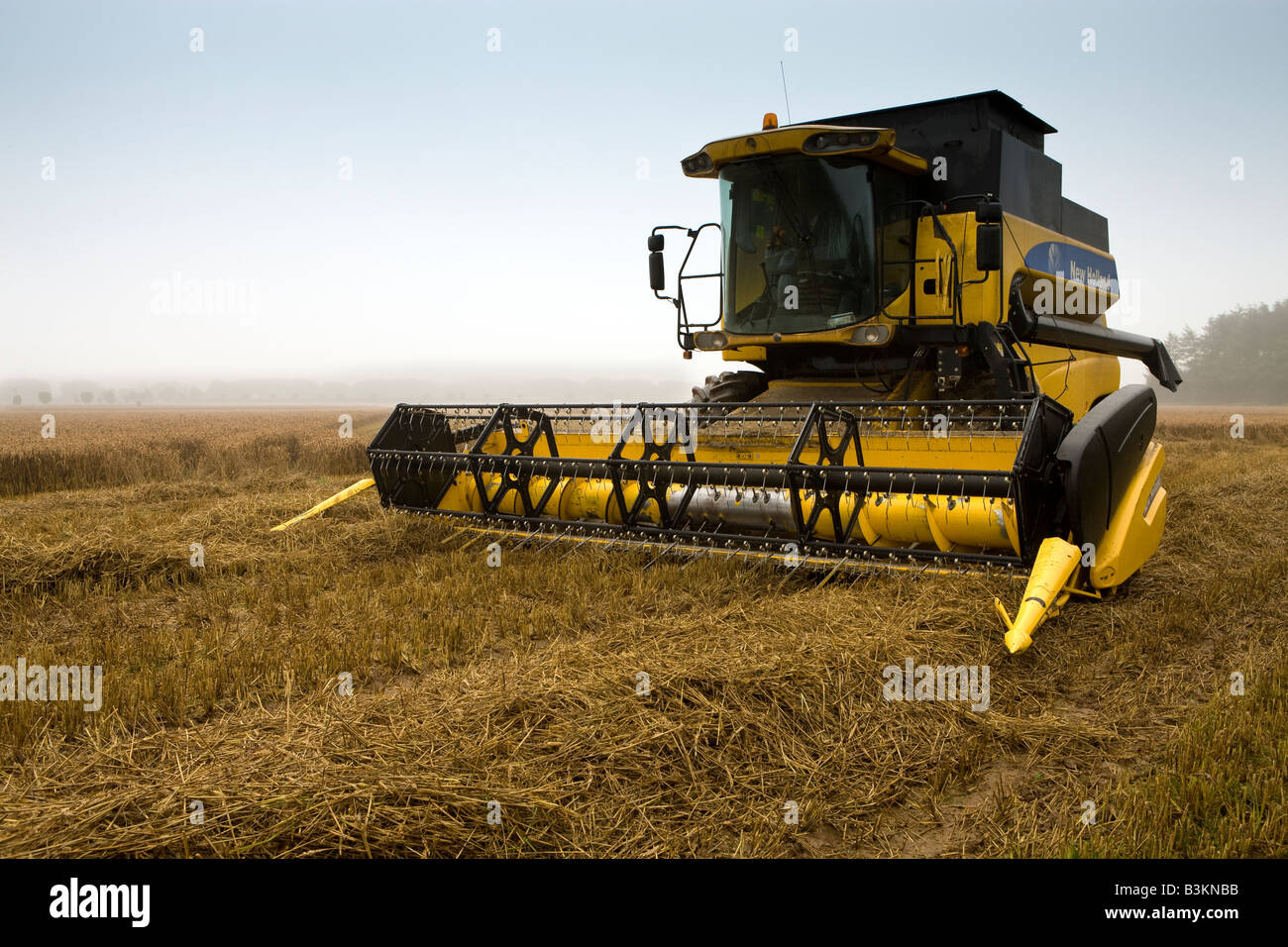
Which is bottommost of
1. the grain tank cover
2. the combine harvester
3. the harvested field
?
the harvested field

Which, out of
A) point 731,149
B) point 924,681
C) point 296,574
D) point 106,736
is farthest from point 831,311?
point 106,736

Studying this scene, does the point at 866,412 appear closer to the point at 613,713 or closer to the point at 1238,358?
the point at 613,713

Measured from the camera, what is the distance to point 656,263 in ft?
22.9

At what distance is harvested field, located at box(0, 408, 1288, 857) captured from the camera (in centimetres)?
230

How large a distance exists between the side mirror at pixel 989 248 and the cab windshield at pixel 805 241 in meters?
0.70

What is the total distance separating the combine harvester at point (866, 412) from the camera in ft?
14.2

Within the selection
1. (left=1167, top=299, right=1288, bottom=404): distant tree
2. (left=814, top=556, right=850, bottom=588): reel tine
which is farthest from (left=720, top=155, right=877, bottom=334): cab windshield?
(left=1167, top=299, right=1288, bottom=404): distant tree

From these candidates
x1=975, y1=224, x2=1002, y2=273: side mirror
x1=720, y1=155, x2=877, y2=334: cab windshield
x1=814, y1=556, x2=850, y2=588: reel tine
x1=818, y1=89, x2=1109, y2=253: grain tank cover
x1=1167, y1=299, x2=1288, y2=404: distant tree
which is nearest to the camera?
x1=814, y1=556, x2=850, y2=588: reel tine

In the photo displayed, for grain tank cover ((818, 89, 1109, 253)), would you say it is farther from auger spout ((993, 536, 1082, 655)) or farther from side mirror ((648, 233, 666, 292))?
auger spout ((993, 536, 1082, 655))

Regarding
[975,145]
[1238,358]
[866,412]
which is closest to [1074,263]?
[975,145]

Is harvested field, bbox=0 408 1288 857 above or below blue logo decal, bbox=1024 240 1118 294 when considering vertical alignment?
below

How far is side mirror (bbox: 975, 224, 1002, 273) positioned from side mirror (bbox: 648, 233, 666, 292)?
7.74 ft

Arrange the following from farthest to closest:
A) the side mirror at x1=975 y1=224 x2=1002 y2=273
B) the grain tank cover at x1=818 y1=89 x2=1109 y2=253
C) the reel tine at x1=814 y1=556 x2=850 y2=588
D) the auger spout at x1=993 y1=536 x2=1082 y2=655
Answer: the grain tank cover at x1=818 y1=89 x2=1109 y2=253 → the side mirror at x1=975 y1=224 x2=1002 y2=273 → the reel tine at x1=814 y1=556 x2=850 y2=588 → the auger spout at x1=993 y1=536 x2=1082 y2=655
